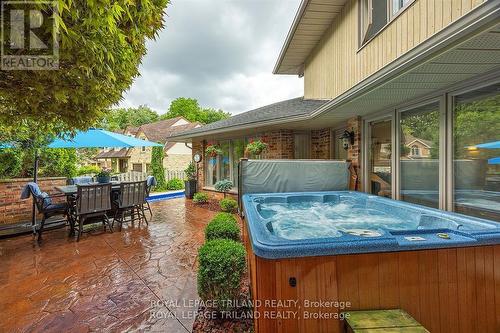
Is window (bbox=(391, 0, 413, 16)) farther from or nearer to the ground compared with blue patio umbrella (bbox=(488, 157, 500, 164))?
farther from the ground

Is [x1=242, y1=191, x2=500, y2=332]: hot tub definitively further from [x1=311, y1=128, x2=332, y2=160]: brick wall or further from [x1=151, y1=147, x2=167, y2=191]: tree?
[x1=151, y1=147, x2=167, y2=191]: tree

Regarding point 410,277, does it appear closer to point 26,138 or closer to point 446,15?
point 446,15

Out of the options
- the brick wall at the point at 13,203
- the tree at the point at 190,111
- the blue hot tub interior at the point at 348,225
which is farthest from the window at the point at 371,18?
the tree at the point at 190,111

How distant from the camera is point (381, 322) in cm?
179

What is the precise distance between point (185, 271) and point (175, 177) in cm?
1347

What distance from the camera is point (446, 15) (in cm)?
326

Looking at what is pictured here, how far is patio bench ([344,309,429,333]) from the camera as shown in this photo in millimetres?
1684

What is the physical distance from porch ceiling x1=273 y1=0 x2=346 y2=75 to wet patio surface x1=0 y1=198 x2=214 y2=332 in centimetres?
622

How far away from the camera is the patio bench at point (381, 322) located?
66.3 inches

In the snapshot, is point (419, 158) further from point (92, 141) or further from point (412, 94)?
point (92, 141)

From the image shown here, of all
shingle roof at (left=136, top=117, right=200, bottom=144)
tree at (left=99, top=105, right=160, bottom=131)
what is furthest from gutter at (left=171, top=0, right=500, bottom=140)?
tree at (left=99, top=105, right=160, bottom=131)

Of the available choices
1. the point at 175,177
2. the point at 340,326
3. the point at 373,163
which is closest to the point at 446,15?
the point at 373,163

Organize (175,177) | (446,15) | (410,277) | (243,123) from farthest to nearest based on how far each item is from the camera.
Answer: (175,177), (243,123), (446,15), (410,277)

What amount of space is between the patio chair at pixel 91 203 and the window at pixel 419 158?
629 cm
